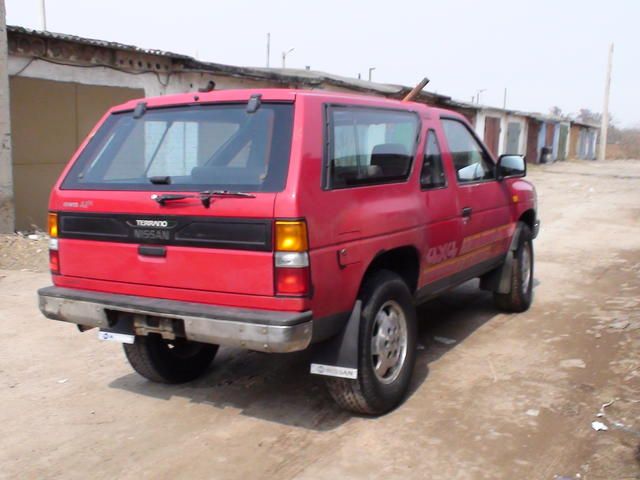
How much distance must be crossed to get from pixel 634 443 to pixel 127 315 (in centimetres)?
301

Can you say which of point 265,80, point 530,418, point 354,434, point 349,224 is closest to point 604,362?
point 530,418

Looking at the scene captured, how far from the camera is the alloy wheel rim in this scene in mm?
4066

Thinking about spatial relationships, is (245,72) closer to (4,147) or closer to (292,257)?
(4,147)

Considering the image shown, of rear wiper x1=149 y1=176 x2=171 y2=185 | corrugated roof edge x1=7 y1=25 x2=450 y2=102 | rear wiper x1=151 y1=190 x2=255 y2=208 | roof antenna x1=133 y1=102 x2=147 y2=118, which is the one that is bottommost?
rear wiper x1=151 y1=190 x2=255 y2=208

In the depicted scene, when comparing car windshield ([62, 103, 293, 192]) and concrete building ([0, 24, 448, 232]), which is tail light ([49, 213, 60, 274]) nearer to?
car windshield ([62, 103, 293, 192])

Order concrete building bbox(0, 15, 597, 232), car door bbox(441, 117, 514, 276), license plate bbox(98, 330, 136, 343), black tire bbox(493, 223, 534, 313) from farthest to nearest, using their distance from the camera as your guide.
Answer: concrete building bbox(0, 15, 597, 232) → black tire bbox(493, 223, 534, 313) → car door bbox(441, 117, 514, 276) → license plate bbox(98, 330, 136, 343)

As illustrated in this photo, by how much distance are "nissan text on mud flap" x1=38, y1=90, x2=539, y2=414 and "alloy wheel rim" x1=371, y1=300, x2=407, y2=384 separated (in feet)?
0.04

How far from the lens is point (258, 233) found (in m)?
3.41

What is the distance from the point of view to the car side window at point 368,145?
3832 mm

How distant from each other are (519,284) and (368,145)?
292 cm

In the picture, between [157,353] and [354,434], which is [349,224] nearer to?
[354,434]

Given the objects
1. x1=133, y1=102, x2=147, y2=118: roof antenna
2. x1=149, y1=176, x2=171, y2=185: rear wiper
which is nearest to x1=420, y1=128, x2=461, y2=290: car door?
x1=149, y1=176, x2=171, y2=185: rear wiper

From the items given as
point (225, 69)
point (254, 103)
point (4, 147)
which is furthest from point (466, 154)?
point (225, 69)

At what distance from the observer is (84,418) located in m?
4.20
